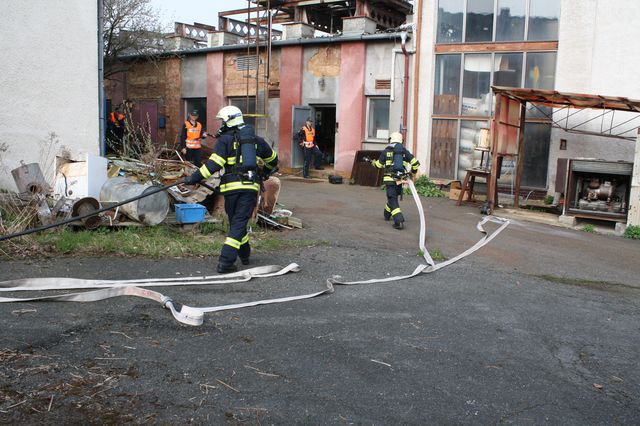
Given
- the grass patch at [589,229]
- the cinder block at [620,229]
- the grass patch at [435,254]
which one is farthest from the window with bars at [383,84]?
the grass patch at [435,254]

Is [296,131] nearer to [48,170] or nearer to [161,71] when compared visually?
[161,71]

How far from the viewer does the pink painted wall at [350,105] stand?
18.9 m

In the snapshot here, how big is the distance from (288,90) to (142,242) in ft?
41.3

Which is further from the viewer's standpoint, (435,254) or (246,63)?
(246,63)

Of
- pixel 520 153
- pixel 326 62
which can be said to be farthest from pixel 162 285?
pixel 326 62

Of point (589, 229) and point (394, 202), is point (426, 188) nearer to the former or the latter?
point (589, 229)

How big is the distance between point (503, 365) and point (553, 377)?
0.37 metres

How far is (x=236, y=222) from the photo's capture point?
24.7 ft

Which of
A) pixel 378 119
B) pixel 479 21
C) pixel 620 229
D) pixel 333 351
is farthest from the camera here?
pixel 378 119

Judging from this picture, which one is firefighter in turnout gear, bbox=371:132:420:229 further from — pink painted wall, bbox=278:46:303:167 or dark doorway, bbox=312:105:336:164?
dark doorway, bbox=312:105:336:164

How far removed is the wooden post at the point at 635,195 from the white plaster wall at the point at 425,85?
245 inches

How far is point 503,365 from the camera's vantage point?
4.90 meters

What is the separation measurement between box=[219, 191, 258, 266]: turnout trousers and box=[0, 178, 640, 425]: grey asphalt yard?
0.36 m

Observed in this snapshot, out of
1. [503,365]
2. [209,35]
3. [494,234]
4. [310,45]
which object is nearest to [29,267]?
[503,365]
